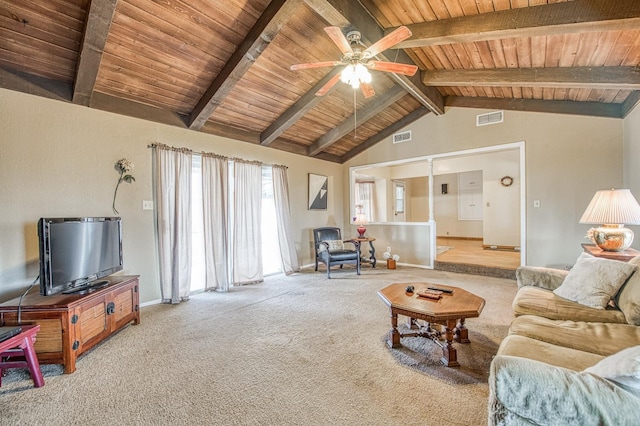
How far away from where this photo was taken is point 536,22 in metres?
2.59

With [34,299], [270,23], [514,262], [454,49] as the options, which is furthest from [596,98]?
[34,299]

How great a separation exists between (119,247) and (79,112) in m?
1.63

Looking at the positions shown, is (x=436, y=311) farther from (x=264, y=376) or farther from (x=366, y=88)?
(x=366, y=88)

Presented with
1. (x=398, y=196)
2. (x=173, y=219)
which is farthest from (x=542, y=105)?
(x=173, y=219)

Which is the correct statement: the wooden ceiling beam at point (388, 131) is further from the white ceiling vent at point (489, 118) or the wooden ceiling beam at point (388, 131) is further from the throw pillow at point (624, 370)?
the throw pillow at point (624, 370)

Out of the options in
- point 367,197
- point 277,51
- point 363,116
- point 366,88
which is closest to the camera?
point 366,88

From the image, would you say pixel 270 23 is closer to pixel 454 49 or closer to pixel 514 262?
pixel 454 49

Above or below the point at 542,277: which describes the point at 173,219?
above

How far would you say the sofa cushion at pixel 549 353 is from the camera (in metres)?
1.42

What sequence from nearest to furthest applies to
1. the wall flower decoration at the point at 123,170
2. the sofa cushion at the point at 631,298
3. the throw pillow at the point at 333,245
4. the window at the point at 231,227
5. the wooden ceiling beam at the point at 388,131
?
the sofa cushion at the point at 631,298 → the wall flower decoration at the point at 123,170 → the window at the point at 231,227 → the throw pillow at the point at 333,245 → the wooden ceiling beam at the point at 388,131

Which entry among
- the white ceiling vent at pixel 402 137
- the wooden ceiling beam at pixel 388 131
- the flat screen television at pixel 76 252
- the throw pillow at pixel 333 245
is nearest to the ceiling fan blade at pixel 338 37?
the flat screen television at pixel 76 252

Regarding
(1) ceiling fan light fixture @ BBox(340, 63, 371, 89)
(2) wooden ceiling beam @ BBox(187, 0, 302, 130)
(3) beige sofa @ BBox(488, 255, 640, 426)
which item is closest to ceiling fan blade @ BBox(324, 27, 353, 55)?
(1) ceiling fan light fixture @ BBox(340, 63, 371, 89)

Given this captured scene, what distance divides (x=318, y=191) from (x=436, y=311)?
179 inches

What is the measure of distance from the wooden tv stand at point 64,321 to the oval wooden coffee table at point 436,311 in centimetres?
259
